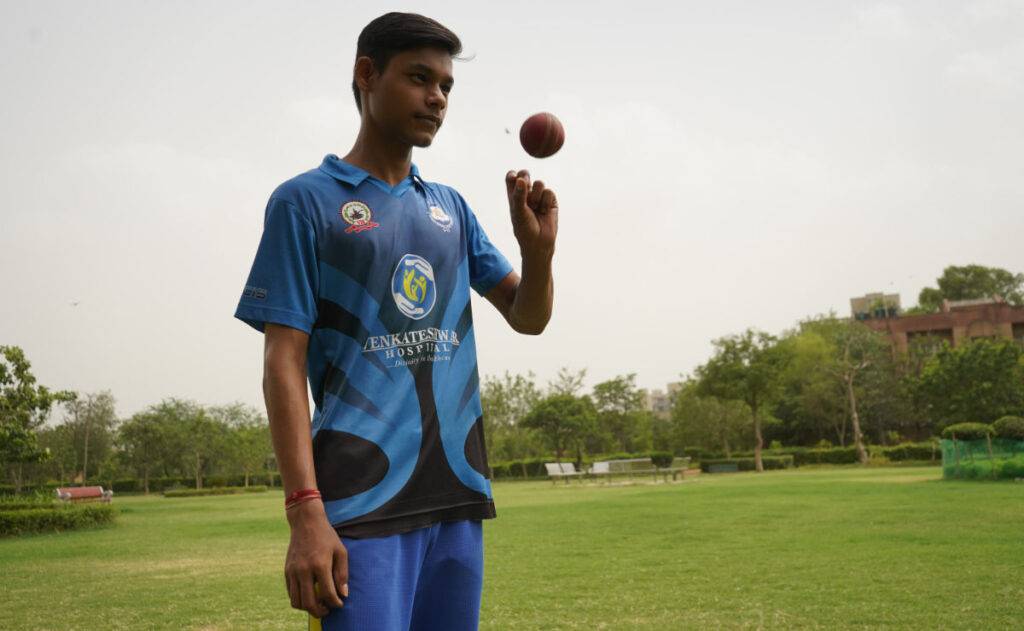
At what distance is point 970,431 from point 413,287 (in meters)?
27.1

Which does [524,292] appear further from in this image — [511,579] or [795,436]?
[795,436]

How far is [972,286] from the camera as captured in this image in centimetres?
10038

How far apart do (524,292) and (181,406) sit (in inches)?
3852

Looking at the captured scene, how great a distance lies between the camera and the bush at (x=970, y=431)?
81.3 ft

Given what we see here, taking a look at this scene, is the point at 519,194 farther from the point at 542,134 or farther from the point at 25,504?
the point at 25,504

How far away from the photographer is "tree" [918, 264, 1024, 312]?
96.9 m

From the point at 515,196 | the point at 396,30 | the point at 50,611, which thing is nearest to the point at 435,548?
the point at 515,196

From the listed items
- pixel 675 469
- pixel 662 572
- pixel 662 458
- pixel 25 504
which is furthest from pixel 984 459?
pixel 662 458

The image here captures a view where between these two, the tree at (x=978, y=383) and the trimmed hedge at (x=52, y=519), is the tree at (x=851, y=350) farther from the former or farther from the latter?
the trimmed hedge at (x=52, y=519)

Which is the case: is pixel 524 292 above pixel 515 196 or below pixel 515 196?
below

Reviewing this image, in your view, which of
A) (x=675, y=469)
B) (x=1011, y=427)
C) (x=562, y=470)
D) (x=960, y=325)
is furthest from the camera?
(x=960, y=325)

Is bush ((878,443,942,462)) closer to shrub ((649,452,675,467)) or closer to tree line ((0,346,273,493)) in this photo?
shrub ((649,452,675,467))

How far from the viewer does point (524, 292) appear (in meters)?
2.45

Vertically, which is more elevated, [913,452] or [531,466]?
[913,452]
